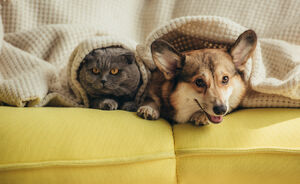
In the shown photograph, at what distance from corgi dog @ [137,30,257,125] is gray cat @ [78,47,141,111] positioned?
183mm

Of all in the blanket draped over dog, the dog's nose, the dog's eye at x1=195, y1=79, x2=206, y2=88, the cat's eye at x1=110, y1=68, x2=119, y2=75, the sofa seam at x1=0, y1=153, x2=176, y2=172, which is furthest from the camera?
the cat's eye at x1=110, y1=68, x2=119, y2=75

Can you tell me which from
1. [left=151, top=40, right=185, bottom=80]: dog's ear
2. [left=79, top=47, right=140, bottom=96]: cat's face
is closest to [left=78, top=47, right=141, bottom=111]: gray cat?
[left=79, top=47, right=140, bottom=96]: cat's face

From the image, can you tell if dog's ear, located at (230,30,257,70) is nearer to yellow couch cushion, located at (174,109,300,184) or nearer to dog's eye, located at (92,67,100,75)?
yellow couch cushion, located at (174,109,300,184)

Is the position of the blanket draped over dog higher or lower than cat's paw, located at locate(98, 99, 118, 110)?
higher

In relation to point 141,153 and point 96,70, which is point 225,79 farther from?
point 96,70

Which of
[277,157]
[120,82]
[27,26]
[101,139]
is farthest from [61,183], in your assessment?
[27,26]

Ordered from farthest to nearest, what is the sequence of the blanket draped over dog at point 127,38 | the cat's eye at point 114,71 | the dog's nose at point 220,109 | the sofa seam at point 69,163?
the cat's eye at point 114,71, the blanket draped over dog at point 127,38, the dog's nose at point 220,109, the sofa seam at point 69,163

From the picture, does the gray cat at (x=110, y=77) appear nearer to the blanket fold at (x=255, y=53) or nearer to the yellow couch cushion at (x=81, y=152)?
the blanket fold at (x=255, y=53)

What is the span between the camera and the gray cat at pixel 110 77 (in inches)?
54.3

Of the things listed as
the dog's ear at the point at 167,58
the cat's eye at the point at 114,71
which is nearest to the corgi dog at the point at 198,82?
the dog's ear at the point at 167,58

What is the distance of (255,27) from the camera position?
68.5 inches

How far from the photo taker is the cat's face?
138 centimetres

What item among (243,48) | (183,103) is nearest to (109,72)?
(183,103)

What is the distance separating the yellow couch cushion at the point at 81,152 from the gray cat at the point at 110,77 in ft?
1.12
